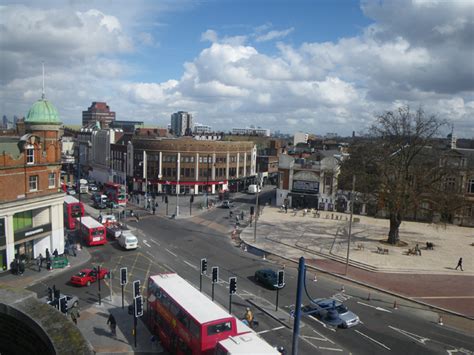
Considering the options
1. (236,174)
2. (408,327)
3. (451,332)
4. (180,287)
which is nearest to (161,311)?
(180,287)

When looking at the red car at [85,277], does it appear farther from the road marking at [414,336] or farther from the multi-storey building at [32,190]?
the road marking at [414,336]

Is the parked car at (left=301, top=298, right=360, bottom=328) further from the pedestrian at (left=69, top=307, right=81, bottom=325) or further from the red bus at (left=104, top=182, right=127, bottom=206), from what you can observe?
the red bus at (left=104, top=182, right=127, bottom=206)

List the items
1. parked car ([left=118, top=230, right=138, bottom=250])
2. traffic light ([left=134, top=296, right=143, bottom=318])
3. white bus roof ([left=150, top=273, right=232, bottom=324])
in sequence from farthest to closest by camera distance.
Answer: parked car ([left=118, top=230, right=138, bottom=250])
traffic light ([left=134, top=296, right=143, bottom=318])
white bus roof ([left=150, top=273, right=232, bottom=324])

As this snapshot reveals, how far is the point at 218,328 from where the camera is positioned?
1606 cm

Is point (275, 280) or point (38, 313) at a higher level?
point (38, 313)

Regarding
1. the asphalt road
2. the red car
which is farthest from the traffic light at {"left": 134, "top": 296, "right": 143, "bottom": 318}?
the red car

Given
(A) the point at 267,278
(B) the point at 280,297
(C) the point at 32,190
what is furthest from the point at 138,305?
(C) the point at 32,190

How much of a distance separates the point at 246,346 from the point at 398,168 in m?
32.3

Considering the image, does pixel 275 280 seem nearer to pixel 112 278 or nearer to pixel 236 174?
pixel 112 278

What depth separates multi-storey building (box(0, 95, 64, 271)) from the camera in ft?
96.8

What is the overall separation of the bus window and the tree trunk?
29276mm

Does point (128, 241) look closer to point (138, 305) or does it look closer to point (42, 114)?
point (42, 114)

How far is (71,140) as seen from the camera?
11856cm

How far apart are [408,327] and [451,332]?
8.29 feet
